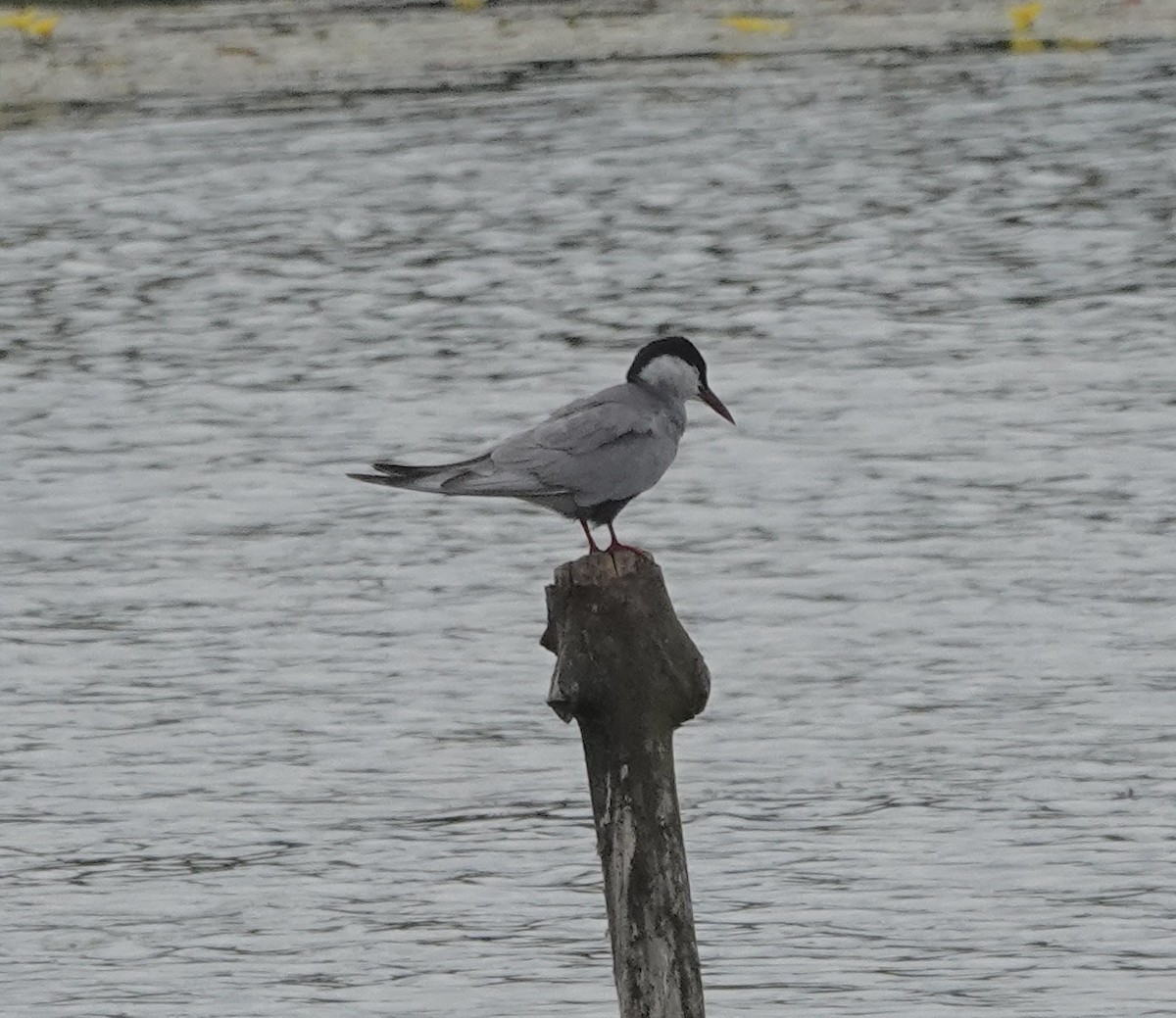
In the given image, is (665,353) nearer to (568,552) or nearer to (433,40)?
(568,552)

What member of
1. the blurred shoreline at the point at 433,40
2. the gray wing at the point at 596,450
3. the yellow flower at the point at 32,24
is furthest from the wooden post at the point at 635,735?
the yellow flower at the point at 32,24

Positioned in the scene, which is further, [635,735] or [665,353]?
[665,353]

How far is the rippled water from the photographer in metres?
8.33

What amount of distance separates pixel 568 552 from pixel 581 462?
544cm

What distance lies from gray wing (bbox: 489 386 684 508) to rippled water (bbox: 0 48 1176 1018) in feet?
4.82

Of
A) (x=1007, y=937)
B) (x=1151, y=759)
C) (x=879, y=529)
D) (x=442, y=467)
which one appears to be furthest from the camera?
(x=879, y=529)

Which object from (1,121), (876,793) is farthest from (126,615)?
(1,121)

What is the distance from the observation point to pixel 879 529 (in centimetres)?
1261

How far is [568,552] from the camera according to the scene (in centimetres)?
1252

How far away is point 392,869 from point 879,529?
14.2 feet

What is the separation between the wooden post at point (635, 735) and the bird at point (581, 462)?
0.96 meters

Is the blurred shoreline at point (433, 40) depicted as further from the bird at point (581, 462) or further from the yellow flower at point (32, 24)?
the bird at point (581, 462)

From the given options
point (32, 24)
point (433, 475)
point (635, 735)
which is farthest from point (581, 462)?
point (32, 24)

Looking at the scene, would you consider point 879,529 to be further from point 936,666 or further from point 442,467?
point 442,467
